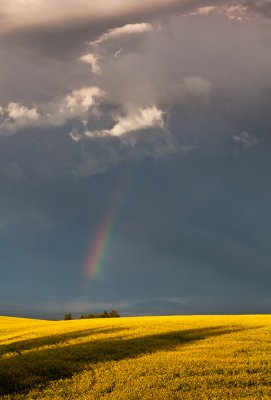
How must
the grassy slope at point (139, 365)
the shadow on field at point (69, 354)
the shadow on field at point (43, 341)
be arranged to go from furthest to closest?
the shadow on field at point (43, 341), the shadow on field at point (69, 354), the grassy slope at point (139, 365)

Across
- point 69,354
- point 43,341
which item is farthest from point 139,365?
point 43,341

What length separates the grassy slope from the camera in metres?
21.5

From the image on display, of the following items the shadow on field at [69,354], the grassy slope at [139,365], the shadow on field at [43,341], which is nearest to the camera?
the grassy slope at [139,365]

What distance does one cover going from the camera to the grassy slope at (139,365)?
70.5 feet

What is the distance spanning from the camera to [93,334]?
38.3 m

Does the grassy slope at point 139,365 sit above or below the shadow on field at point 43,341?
below

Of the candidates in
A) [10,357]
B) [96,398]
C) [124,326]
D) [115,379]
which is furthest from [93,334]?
[96,398]

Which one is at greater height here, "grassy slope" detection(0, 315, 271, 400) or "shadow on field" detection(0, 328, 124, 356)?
"shadow on field" detection(0, 328, 124, 356)

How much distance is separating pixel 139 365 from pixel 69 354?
225 inches

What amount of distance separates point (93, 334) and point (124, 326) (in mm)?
5121

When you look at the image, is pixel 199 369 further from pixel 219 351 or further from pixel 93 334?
pixel 93 334

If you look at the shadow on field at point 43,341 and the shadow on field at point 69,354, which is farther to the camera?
the shadow on field at point 43,341

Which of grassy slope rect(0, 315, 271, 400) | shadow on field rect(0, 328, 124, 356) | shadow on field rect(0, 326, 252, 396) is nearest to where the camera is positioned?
grassy slope rect(0, 315, 271, 400)

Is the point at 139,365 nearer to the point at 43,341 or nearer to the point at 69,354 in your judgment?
the point at 69,354
